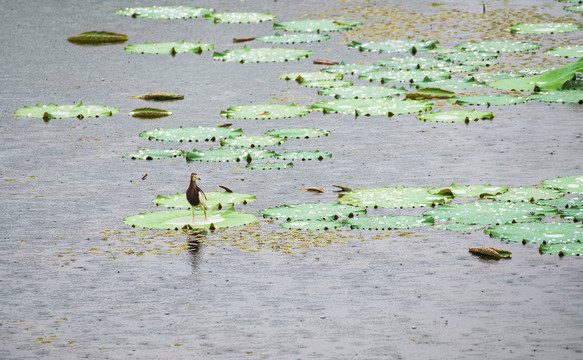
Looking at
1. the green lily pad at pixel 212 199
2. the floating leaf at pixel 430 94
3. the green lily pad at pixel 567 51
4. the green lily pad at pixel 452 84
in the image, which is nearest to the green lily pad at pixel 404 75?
the green lily pad at pixel 452 84

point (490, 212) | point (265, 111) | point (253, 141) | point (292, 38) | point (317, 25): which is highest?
point (317, 25)

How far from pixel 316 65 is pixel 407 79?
1350 mm

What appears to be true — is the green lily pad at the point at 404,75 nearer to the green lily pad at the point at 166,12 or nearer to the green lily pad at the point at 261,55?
the green lily pad at the point at 261,55

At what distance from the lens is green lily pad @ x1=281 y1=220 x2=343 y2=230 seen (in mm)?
6980

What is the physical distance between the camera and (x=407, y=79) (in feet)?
37.7

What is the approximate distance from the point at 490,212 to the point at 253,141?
2677mm

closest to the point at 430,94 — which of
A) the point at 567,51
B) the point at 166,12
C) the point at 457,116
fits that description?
the point at 457,116

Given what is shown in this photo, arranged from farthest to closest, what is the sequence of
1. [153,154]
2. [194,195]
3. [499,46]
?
1. [499,46]
2. [153,154]
3. [194,195]

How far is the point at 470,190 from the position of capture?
24.7 feet

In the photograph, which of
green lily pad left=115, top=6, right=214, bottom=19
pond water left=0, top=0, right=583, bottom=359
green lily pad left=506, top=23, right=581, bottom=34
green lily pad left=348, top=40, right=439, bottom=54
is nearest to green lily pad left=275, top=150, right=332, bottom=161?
pond water left=0, top=0, right=583, bottom=359

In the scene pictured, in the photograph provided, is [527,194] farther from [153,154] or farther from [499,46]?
[499,46]

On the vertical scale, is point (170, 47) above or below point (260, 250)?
above

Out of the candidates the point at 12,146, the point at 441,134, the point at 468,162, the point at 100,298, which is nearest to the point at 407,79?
the point at 441,134

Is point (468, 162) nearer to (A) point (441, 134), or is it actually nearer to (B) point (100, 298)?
(A) point (441, 134)
